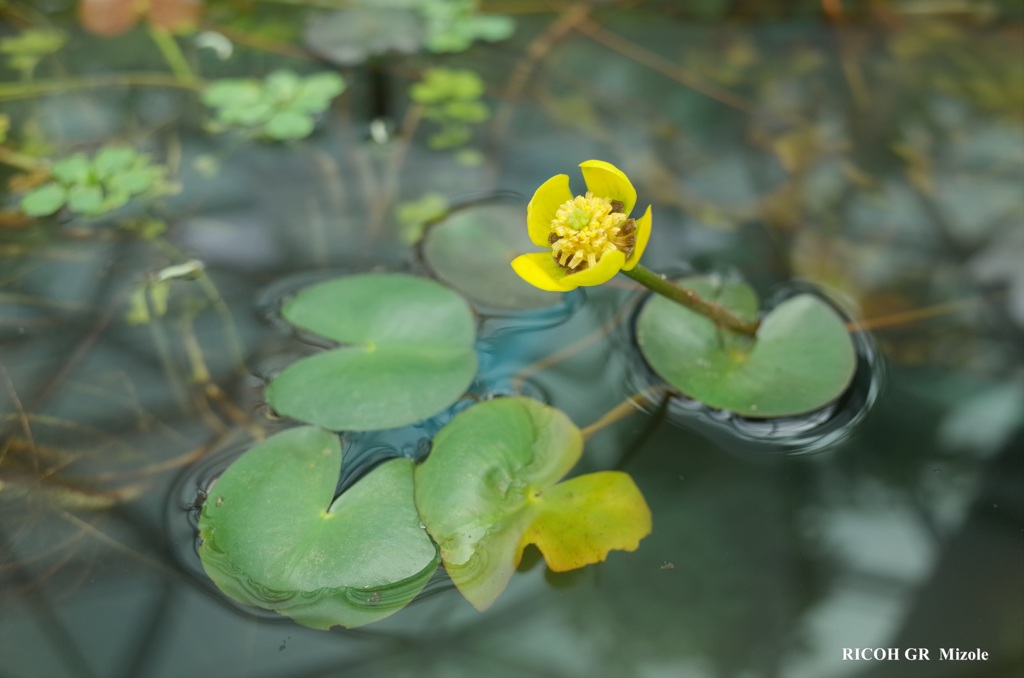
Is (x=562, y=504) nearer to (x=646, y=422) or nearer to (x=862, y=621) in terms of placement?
(x=646, y=422)

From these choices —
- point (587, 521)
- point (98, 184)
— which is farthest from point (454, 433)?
point (98, 184)

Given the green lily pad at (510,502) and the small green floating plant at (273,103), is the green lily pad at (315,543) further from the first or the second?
the small green floating plant at (273,103)

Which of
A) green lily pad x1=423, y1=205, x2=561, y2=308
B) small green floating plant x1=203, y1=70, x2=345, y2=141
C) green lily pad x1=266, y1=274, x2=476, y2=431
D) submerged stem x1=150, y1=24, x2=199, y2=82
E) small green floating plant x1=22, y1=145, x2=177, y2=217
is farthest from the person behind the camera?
submerged stem x1=150, y1=24, x2=199, y2=82

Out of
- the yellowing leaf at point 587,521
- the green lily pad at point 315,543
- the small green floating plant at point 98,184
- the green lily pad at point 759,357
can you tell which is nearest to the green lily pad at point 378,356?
the green lily pad at point 315,543

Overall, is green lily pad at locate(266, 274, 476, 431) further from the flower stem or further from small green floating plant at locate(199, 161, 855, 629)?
the flower stem

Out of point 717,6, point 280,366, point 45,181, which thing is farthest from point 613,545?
point 717,6

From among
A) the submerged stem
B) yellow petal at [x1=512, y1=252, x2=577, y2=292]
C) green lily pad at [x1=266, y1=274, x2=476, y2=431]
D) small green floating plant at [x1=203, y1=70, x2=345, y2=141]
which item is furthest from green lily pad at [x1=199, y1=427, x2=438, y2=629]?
the submerged stem
